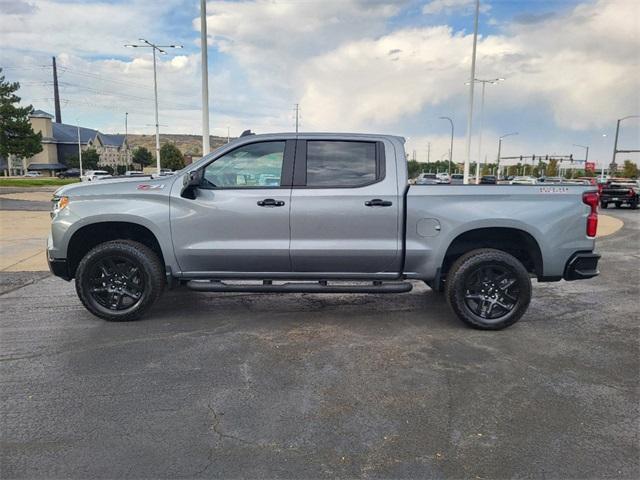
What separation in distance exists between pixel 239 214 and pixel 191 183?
0.56 metres

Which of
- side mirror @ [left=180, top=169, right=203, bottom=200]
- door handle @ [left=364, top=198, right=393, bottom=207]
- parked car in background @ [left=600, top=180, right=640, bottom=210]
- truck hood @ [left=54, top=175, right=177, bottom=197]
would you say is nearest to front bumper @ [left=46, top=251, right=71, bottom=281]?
truck hood @ [left=54, top=175, right=177, bottom=197]

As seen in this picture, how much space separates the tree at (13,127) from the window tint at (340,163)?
152 feet

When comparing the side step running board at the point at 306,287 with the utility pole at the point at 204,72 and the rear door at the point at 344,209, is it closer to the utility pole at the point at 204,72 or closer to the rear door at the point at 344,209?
the rear door at the point at 344,209

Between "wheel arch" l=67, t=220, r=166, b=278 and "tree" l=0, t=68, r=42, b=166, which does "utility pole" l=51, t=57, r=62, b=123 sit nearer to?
"tree" l=0, t=68, r=42, b=166

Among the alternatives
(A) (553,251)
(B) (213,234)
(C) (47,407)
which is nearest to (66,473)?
(C) (47,407)

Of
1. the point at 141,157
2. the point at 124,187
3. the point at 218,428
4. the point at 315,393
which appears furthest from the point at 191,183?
the point at 141,157

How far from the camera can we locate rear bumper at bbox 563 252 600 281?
4969 mm

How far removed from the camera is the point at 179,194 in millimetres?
4969

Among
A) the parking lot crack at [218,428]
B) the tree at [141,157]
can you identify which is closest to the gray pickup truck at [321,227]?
the parking lot crack at [218,428]

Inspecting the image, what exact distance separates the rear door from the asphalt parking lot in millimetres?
738

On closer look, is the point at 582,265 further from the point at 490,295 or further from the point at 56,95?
the point at 56,95

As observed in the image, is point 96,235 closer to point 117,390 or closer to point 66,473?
point 117,390

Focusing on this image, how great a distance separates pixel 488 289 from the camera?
511 cm

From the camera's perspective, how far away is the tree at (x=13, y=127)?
1635 inches
